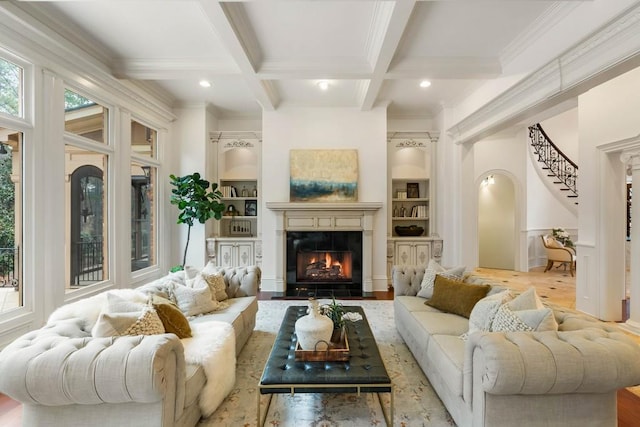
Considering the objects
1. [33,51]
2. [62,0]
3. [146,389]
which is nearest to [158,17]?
[62,0]

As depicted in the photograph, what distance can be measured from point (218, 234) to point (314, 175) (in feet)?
7.51

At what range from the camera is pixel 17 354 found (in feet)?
5.05

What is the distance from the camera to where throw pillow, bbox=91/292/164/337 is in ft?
6.02

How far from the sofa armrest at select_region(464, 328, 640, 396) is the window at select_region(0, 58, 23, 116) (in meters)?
4.35

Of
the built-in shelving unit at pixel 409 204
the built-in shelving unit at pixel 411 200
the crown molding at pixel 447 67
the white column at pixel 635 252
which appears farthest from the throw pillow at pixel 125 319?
the white column at pixel 635 252

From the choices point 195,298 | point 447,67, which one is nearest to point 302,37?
point 447,67

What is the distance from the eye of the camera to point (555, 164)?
789 cm

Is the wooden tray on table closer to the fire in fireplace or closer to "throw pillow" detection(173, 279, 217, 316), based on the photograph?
"throw pillow" detection(173, 279, 217, 316)

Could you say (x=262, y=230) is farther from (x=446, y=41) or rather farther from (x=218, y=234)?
(x=446, y=41)

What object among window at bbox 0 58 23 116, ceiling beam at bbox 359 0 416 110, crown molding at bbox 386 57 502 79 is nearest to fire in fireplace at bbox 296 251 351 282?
ceiling beam at bbox 359 0 416 110

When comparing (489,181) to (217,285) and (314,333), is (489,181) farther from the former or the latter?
(314,333)

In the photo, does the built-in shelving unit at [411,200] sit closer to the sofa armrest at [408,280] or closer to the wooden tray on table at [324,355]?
the sofa armrest at [408,280]

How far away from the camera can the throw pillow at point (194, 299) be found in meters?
2.87

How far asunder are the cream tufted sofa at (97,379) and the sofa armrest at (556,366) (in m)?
1.70
